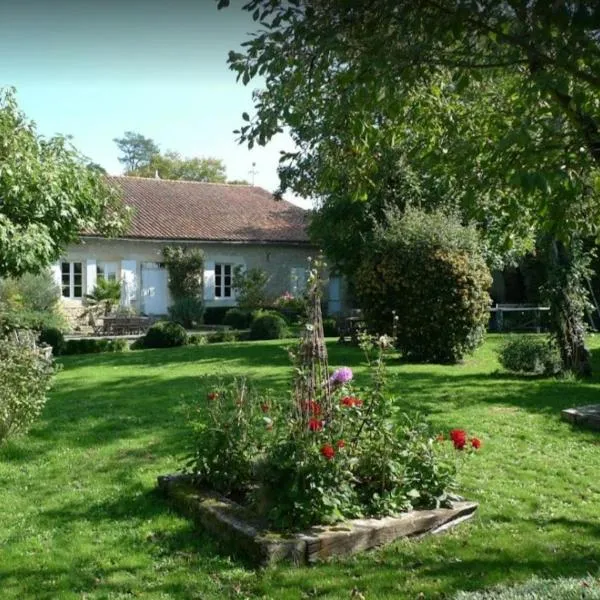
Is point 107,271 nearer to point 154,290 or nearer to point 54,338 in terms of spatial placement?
point 154,290

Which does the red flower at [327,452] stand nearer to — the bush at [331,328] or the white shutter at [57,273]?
the bush at [331,328]

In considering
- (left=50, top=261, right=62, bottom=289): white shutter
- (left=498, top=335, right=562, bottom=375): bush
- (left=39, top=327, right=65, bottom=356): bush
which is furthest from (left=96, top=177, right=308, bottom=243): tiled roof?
(left=498, top=335, right=562, bottom=375): bush

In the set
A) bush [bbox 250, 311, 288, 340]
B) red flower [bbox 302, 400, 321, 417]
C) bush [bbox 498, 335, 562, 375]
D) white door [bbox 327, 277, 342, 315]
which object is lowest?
bush [bbox 498, 335, 562, 375]

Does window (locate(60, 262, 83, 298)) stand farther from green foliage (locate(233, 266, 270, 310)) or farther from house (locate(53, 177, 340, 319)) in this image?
green foliage (locate(233, 266, 270, 310))

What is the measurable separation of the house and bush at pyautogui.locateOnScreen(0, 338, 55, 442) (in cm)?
1619

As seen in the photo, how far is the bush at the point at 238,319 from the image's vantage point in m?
24.4

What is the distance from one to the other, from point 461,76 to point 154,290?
75.0 ft

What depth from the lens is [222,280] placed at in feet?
91.1

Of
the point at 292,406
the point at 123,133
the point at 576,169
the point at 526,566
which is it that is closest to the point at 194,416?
the point at 292,406

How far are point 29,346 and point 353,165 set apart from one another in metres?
4.36

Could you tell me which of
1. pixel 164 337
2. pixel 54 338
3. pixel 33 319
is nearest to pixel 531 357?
pixel 164 337

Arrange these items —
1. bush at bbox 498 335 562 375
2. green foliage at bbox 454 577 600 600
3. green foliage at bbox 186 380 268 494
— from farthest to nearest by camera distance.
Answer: bush at bbox 498 335 562 375, green foliage at bbox 186 380 268 494, green foliage at bbox 454 577 600 600

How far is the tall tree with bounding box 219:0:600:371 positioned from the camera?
11.6 feet

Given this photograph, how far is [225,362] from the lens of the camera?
→ 1501cm
